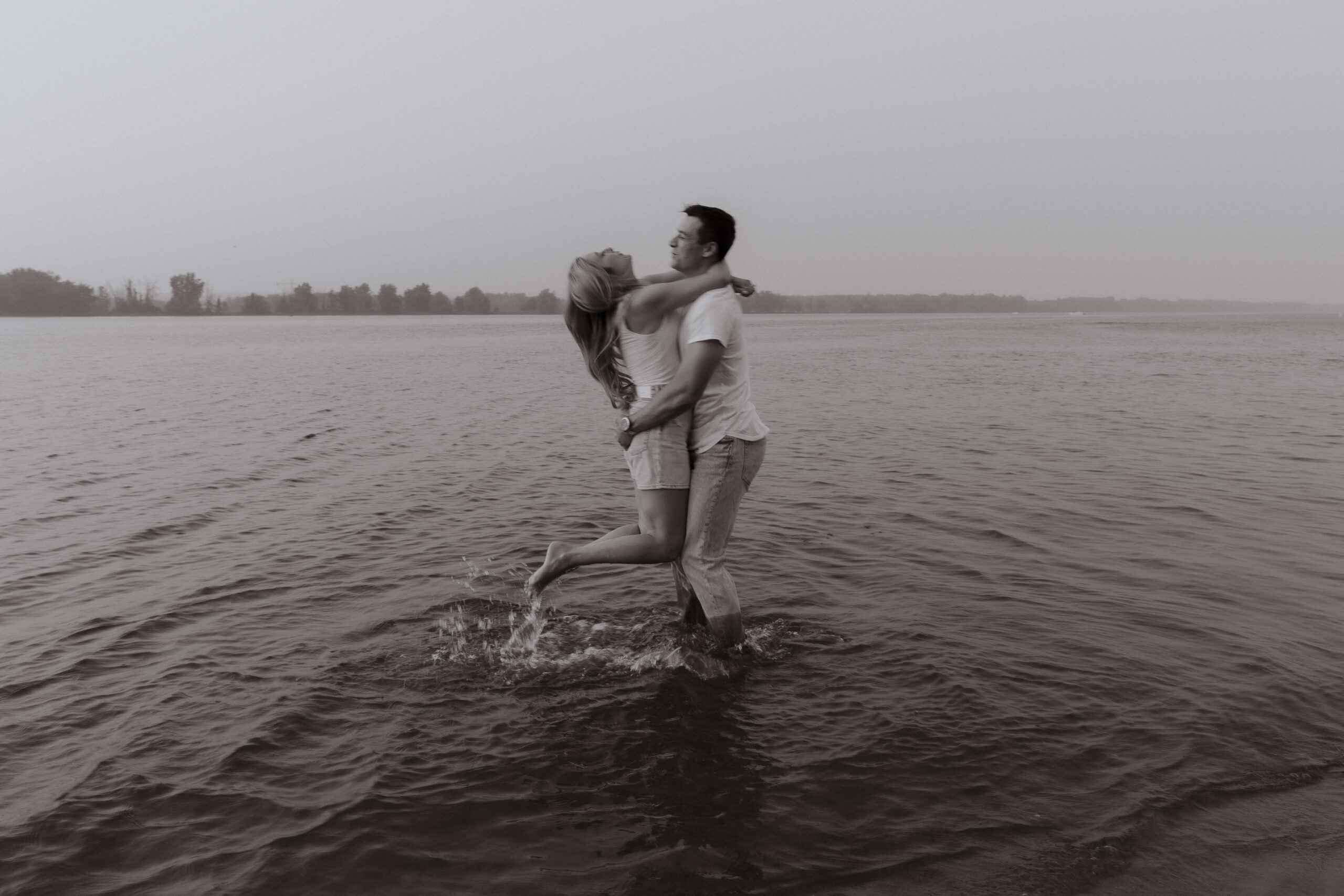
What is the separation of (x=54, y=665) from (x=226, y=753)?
2.34 metres

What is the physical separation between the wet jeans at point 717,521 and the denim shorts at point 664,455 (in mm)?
108

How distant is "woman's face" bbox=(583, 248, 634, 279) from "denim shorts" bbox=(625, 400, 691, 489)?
813mm

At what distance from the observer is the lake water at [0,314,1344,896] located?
13.2 feet

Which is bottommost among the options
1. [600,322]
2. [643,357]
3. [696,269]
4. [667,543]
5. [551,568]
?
[551,568]

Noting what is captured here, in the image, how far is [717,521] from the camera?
5.77 metres

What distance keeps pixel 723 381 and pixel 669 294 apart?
679 millimetres

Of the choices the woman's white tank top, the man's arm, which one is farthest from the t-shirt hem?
the woman's white tank top

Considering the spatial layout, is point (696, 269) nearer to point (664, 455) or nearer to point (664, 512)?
point (664, 455)

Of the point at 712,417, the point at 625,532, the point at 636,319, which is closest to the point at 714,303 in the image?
the point at 636,319

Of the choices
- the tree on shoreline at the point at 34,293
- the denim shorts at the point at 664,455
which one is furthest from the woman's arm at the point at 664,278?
the tree on shoreline at the point at 34,293

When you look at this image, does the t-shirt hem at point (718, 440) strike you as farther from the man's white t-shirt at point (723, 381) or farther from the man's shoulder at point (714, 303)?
the man's shoulder at point (714, 303)

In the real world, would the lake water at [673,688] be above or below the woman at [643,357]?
below

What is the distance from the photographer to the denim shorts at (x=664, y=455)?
5551 millimetres

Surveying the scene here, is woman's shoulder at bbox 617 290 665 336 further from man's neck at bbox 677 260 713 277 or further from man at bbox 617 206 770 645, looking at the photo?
man's neck at bbox 677 260 713 277
